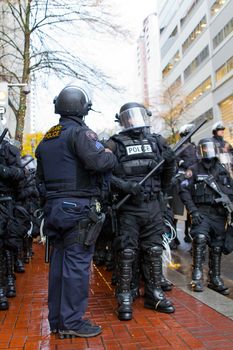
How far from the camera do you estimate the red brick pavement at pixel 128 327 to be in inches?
144

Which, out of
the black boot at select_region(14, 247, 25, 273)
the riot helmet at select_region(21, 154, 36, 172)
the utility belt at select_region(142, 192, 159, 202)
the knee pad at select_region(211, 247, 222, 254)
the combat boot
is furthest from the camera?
the riot helmet at select_region(21, 154, 36, 172)

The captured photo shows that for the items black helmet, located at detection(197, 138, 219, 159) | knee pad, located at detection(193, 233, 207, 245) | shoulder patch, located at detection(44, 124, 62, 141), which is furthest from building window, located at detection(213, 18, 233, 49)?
shoulder patch, located at detection(44, 124, 62, 141)

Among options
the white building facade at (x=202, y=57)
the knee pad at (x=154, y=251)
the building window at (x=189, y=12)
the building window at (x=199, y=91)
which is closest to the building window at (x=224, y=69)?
the white building facade at (x=202, y=57)

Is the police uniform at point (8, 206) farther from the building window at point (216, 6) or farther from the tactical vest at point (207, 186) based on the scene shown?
the building window at point (216, 6)

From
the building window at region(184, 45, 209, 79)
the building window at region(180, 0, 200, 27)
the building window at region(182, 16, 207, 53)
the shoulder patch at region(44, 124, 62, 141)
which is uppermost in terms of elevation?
the building window at region(180, 0, 200, 27)

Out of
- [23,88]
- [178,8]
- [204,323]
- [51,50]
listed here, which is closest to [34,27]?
[51,50]

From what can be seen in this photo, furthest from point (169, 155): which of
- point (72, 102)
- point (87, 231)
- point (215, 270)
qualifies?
point (215, 270)

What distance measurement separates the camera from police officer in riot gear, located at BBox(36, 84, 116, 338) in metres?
3.90

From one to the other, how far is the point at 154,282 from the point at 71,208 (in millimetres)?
1314

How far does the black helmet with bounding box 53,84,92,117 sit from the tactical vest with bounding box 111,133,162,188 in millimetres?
670

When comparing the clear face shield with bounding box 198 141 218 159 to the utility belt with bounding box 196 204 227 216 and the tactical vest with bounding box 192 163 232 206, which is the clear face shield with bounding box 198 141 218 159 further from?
the utility belt with bounding box 196 204 227 216

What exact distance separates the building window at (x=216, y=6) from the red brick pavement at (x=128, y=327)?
34927 millimetres

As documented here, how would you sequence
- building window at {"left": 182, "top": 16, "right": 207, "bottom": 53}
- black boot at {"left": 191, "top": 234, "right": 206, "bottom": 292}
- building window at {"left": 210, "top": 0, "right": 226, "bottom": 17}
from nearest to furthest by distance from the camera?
black boot at {"left": 191, "top": 234, "right": 206, "bottom": 292}
building window at {"left": 210, "top": 0, "right": 226, "bottom": 17}
building window at {"left": 182, "top": 16, "right": 207, "bottom": 53}

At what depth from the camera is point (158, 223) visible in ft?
15.7
